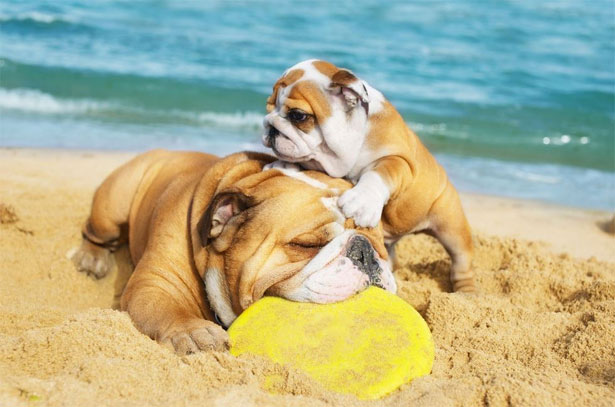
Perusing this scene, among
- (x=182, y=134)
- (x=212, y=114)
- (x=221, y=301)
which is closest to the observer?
(x=221, y=301)

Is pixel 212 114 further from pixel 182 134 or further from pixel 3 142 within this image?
pixel 3 142

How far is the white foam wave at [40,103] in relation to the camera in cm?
1171

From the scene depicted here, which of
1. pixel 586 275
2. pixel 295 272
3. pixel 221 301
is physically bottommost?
pixel 586 275

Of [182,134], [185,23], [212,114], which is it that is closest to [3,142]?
[182,134]

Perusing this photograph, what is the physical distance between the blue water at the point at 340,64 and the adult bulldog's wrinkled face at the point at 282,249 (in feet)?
16.4

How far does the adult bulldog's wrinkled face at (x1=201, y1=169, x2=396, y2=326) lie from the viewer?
12.5 feet

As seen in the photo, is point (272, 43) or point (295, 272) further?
point (272, 43)

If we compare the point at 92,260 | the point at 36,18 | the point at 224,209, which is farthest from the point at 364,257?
the point at 36,18

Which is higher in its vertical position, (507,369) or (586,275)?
(507,369)

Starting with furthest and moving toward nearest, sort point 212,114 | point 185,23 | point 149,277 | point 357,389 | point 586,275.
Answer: point 185,23, point 212,114, point 586,275, point 149,277, point 357,389

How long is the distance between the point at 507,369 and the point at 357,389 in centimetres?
76

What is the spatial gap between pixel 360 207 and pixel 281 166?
0.60m

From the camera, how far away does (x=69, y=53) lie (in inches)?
594

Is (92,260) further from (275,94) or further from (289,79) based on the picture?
(289,79)
